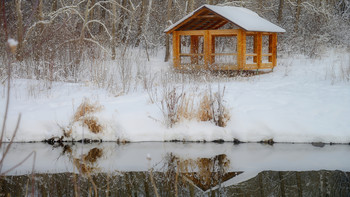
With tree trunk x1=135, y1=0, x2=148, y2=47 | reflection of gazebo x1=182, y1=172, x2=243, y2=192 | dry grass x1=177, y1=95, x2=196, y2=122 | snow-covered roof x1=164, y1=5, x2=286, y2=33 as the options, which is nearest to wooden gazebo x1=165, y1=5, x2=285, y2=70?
snow-covered roof x1=164, y1=5, x2=286, y2=33

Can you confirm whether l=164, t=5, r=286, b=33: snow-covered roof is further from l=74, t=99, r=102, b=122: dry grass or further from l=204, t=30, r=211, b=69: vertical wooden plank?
l=74, t=99, r=102, b=122: dry grass

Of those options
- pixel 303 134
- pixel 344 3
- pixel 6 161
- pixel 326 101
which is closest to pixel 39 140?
pixel 6 161

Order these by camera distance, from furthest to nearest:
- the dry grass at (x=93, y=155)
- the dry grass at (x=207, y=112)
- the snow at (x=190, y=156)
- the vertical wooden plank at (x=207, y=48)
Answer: the vertical wooden plank at (x=207, y=48) → the dry grass at (x=207, y=112) → the dry grass at (x=93, y=155) → the snow at (x=190, y=156)

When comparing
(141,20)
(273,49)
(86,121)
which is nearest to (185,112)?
(86,121)

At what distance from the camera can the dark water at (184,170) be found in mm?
5789

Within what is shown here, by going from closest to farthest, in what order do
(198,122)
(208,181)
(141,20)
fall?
(208,181)
(198,122)
(141,20)

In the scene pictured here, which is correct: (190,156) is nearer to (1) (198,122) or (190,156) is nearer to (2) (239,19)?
(1) (198,122)

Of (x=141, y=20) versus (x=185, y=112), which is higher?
(x=141, y=20)

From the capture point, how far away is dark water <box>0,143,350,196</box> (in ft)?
19.0

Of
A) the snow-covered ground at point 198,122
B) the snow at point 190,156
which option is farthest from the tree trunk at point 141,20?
the snow at point 190,156

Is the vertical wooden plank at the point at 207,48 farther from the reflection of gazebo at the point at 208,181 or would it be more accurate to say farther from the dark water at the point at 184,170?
the reflection of gazebo at the point at 208,181

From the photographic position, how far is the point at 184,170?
677cm

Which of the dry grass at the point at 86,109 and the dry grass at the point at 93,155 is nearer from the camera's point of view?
the dry grass at the point at 93,155

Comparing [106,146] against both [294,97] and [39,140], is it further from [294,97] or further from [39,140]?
[294,97]
